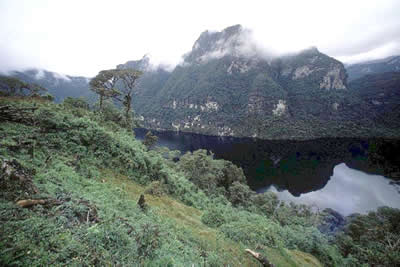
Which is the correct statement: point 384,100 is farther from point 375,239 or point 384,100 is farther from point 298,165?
point 375,239

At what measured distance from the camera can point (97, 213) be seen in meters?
5.27

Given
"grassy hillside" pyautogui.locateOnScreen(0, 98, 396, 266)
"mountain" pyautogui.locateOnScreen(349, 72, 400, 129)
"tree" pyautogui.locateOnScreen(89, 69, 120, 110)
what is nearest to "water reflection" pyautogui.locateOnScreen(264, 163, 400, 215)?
"grassy hillside" pyautogui.locateOnScreen(0, 98, 396, 266)

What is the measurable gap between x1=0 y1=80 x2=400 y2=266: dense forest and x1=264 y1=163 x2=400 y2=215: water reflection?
2136 centimetres

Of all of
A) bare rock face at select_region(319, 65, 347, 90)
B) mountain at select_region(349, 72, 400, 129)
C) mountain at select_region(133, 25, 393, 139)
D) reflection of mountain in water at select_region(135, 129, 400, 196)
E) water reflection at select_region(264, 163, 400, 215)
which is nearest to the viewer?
water reflection at select_region(264, 163, 400, 215)

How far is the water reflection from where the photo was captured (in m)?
36.5

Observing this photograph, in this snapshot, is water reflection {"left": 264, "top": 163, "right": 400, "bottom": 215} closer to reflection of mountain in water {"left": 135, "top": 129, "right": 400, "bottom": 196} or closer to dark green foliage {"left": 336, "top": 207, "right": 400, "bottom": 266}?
reflection of mountain in water {"left": 135, "top": 129, "right": 400, "bottom": 196}

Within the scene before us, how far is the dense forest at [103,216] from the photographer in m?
3.65

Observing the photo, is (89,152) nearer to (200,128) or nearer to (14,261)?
(14,261)

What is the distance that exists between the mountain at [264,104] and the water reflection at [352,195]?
63.9 m

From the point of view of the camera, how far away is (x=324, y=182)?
47.2m

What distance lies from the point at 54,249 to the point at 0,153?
520 centimetres

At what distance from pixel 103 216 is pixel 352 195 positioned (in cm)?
5356

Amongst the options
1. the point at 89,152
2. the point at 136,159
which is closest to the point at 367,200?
the point at 136,159

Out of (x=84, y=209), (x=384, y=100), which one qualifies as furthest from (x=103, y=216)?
(x=384, y=100)
